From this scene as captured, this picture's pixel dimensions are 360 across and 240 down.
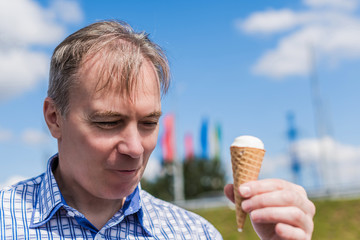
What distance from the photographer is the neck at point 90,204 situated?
2.56 metres

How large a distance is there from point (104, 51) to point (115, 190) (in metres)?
0.79

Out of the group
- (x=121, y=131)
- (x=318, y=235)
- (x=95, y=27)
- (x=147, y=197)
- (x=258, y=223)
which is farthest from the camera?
(x=318, y=235)

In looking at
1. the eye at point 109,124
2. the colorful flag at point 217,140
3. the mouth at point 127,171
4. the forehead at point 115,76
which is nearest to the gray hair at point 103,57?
the forehead at point 115,76

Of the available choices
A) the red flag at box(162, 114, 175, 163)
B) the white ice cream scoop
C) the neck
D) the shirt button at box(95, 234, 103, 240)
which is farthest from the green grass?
the red flag at box(162, 114, 175, 163)

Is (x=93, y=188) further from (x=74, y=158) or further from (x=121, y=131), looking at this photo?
(x=121, y=131)

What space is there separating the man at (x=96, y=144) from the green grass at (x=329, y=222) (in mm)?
11305

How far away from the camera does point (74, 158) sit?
2.51 m

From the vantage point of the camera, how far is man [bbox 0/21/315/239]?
2377 mm

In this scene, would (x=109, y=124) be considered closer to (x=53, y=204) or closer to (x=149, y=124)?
(x=149, y=124)

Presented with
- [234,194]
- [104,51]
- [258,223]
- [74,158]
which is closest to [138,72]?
[104,51]

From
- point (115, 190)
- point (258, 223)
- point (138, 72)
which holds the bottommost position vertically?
point (258, 223)

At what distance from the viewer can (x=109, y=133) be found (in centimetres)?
237

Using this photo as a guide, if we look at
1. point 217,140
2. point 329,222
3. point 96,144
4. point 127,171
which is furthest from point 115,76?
point 217,140

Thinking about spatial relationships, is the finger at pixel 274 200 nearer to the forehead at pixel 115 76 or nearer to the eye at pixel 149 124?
the eye at pixel 149 124
